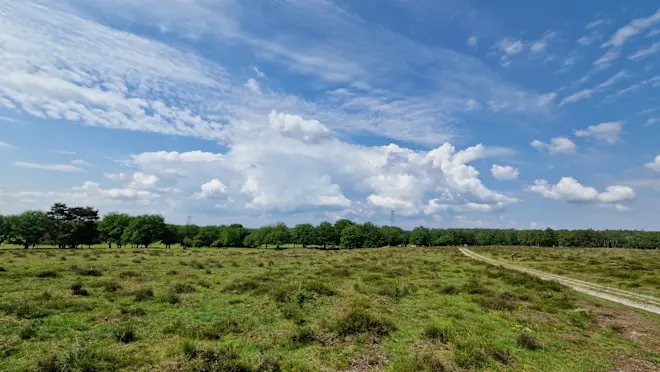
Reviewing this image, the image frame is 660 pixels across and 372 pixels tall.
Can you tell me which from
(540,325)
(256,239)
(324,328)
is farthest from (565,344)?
(256,239)

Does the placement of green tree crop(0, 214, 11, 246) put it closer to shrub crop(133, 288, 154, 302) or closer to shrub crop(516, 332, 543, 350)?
shrub crop(133, 288, 154, 302)

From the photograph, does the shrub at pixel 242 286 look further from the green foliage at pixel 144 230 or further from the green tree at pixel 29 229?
the green tree at pixel 29 229

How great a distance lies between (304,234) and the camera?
176m

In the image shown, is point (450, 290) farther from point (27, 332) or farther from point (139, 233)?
point (139, 233)

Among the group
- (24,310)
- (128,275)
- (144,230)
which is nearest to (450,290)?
(24,310)

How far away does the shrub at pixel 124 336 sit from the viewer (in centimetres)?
1534

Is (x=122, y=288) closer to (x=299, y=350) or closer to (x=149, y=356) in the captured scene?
(x=149, y=356)

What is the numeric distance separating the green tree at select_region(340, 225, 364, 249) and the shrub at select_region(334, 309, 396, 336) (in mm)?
147957

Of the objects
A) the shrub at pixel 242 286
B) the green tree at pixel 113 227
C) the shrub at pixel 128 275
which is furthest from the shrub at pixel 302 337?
the green tree at pixel 113 227

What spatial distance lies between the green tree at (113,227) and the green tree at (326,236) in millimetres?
89547

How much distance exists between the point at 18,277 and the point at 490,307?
4243cm

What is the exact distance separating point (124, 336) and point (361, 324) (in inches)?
472

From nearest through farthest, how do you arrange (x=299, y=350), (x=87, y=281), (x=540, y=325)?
1. (x=299, y=350)
2. (x=540, y=325)
3. (x=87, y=281)

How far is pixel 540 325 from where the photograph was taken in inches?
774
